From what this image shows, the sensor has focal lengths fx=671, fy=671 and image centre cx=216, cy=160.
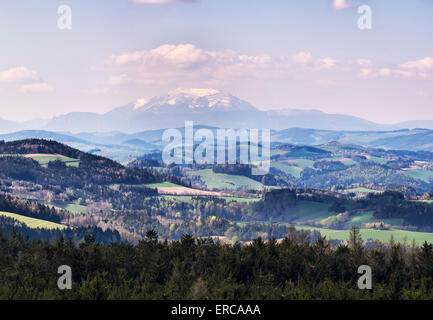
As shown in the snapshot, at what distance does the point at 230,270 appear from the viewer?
91.1 metres

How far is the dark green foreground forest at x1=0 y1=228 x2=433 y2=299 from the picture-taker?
78312mm

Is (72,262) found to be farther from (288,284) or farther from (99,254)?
(288,284)

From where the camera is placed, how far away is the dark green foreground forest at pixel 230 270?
78312 mm

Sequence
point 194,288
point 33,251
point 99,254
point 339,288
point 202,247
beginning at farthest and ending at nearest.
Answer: point 33,251
point 202,247
point 99,254
point 339,288
point 194,288

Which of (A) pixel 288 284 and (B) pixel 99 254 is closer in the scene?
(A) pixel 288 284
